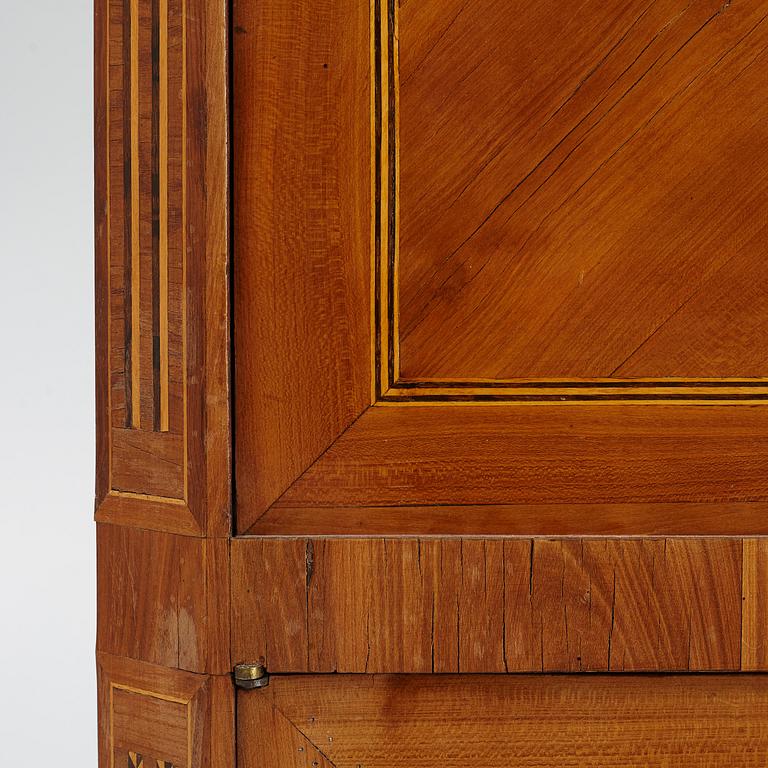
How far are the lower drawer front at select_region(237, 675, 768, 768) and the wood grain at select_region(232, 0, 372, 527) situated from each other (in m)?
0.14

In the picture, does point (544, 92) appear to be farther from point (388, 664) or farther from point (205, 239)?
point (388, 664)

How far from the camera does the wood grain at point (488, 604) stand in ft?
2.47

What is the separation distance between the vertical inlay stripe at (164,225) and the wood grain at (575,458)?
0.11m

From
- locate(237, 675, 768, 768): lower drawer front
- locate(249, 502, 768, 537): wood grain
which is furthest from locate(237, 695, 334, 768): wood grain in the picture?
locate(249, 502, 768, 537): wood grain

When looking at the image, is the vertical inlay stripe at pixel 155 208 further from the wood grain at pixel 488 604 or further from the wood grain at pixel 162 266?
the wood grain at pixel 488 604

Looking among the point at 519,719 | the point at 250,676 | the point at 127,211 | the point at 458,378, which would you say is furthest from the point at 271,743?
the point at 127,211

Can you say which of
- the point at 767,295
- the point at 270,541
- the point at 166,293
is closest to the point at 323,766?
the point at 270,541

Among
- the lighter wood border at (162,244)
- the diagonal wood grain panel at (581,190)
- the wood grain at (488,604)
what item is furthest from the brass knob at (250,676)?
the diagonal wood grain panel at (581,190)

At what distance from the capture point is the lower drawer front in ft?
2.52

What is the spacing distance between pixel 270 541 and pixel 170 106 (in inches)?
12.0

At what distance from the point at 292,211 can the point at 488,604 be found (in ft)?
0.98

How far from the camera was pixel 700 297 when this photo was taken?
30.4 inches

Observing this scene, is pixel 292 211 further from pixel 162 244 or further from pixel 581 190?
pixel 581 190

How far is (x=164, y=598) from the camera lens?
0.77m
